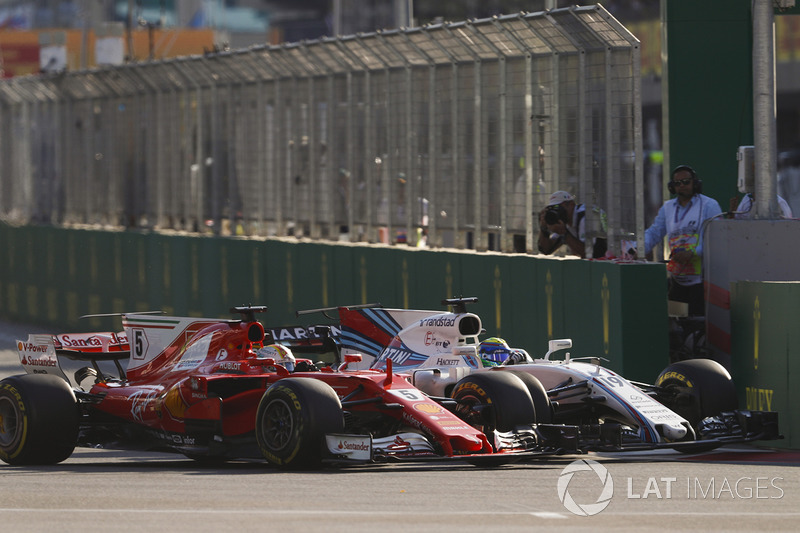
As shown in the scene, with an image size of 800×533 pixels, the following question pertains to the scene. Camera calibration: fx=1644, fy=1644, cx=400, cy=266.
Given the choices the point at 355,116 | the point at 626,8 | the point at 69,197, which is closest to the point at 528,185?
the point at 355,116

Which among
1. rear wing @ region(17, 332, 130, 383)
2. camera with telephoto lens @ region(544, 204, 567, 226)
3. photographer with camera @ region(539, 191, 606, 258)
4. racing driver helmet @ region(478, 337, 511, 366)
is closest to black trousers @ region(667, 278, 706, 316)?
photographer with camera @ region(539, 191, 606, 258)

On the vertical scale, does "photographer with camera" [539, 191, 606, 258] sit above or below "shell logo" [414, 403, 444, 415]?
Answer: above

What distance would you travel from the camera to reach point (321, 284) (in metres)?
18.6

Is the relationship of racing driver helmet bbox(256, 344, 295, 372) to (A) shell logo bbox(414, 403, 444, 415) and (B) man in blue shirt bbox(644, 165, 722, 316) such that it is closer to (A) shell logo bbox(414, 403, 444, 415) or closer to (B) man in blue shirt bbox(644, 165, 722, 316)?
(A) shell logo bbox(414, 403, 444, 415)

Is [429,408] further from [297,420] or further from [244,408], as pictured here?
[244,408]

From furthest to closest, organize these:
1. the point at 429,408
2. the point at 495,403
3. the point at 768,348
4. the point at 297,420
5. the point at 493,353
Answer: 1. the point at 493,353
2. the point at 768,348
3. the point at 495,403
4. the point at 429,408
5. the point at 297,420

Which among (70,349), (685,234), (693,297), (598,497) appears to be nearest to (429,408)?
(598,497)

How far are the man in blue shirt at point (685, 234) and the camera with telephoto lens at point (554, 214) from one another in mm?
782

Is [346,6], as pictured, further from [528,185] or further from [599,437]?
[599,437]

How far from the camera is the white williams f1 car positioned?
1065 centimetres

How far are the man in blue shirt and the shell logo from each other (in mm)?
3891

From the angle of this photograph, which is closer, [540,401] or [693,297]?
[540,401]

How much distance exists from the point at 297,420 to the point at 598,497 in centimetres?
203

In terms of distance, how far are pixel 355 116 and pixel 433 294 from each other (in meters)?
3.14
